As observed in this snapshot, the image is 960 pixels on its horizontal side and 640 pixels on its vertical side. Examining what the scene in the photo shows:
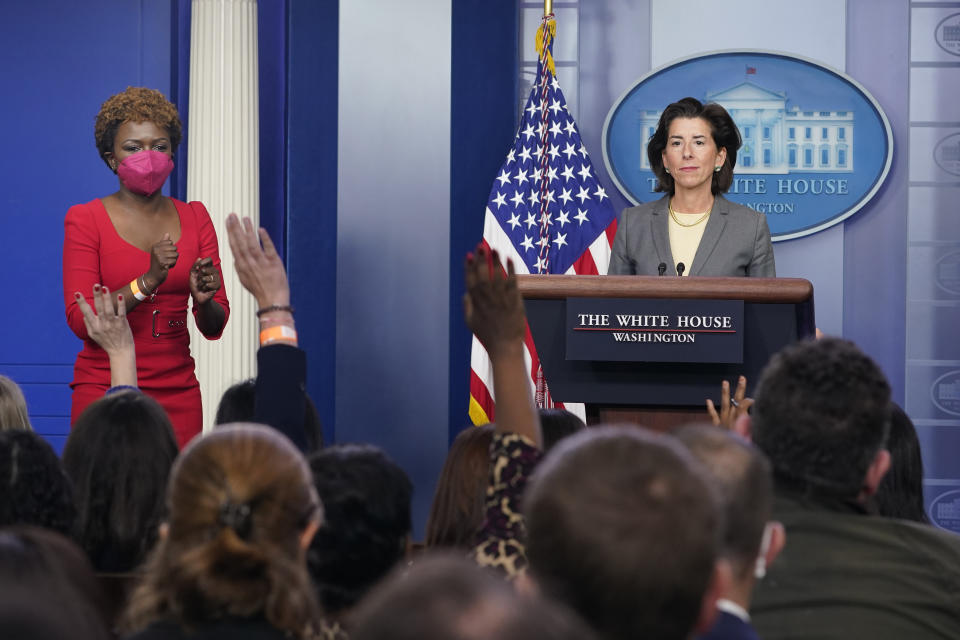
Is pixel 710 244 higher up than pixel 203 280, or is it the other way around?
pixel 710 244

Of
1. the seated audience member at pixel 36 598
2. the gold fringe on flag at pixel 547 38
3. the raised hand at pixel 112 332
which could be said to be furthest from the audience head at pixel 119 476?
the gold fringe on flag at pixel 547 38

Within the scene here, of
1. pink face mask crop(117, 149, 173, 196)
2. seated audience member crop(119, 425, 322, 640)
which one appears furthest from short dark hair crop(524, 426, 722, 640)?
pink face mask crop(117, 149, 173, 196)

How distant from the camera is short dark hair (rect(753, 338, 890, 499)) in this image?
1628 millimetres

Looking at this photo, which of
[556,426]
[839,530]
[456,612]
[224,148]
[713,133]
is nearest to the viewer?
[456,612]

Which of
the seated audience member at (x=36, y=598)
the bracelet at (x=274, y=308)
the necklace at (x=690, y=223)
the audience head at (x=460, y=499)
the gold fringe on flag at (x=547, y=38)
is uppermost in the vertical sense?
the gold fringe on flag at (x=547, y=38)

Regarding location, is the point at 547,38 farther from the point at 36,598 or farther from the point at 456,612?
the point at 456,612

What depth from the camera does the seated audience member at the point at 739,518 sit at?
125cm

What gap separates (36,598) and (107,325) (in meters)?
2.12

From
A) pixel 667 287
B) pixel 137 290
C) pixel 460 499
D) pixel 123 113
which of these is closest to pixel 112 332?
pixel 137 290

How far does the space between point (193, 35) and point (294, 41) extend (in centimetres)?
74

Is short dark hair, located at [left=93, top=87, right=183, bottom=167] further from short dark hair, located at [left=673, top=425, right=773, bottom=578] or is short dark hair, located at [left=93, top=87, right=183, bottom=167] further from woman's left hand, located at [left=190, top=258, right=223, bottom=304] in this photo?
short dark hair, located at [left=673, top=425, right=773, bottom=578]

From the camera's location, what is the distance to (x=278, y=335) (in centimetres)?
199

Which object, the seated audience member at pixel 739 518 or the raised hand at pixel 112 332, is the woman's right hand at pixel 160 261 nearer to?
the raised hand at pixel 112 332

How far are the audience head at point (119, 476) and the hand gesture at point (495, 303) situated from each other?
81 centimetres
